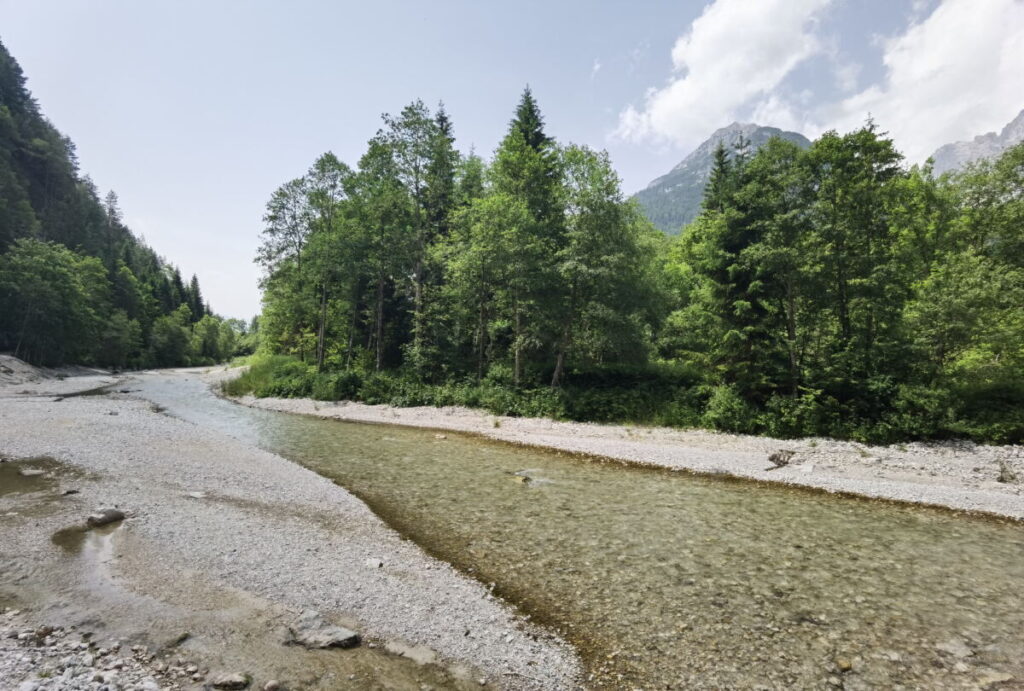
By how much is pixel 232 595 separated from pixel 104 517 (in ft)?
14.6

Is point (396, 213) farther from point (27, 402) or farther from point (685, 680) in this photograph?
point (685, 680)

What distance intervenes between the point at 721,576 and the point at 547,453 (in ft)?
32.4

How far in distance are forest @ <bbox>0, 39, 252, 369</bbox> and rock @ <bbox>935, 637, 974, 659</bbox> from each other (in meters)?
69.1

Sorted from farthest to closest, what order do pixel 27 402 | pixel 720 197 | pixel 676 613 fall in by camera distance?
1. pixel 27 402
2. pixel 720 197
3. pixel 676 613

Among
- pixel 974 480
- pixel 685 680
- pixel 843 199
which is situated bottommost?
pixel 685 680

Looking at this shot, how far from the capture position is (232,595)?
5.92m

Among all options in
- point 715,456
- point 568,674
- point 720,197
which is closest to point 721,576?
point 568,674

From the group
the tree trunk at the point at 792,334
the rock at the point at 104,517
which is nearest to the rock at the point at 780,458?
the tree trunk at the point at 792,334

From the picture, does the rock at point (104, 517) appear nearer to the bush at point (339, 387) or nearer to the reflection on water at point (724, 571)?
the reflection on water at point (724, 571)

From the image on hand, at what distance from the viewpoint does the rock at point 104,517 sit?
8.00 m

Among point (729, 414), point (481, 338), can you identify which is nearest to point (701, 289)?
point (729, 414)

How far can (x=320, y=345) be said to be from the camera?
36656mm

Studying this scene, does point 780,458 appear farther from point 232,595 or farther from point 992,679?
point 232,595

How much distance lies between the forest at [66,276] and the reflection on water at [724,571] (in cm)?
5649
